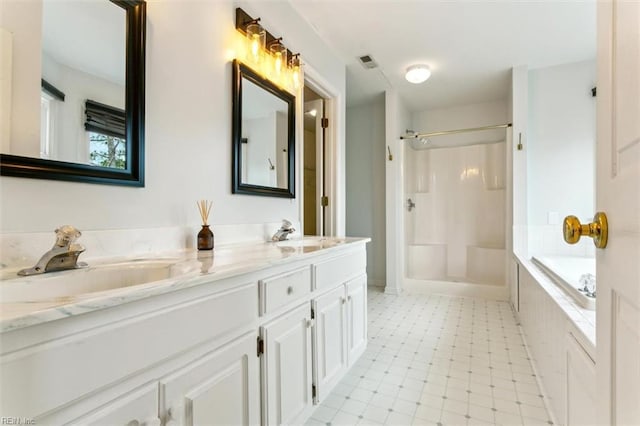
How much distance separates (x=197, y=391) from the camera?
0.82 m

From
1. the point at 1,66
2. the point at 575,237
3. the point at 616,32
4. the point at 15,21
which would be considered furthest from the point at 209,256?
the point at 616,32

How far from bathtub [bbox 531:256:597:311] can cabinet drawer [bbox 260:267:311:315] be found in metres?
1.26

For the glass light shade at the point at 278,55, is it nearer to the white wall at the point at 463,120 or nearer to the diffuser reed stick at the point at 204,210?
the diffuser reed stick at the point at 204,210

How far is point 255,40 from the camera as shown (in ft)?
5.81

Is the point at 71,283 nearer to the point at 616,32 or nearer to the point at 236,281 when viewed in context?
the point at 236,281

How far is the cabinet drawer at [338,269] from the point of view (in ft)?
4.94

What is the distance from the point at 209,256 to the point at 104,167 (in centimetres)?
49

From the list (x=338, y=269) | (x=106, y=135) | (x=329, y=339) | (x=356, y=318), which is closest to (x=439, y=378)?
(x=356, y=318)

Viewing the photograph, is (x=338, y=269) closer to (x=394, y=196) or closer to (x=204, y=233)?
(x=204, y=233)

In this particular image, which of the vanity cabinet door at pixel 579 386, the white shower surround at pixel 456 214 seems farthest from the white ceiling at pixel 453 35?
the vanity cabinet door at pixel 579 386

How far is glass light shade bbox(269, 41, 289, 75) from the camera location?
1.94 meters

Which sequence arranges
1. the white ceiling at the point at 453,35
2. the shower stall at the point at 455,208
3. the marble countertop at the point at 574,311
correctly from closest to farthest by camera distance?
the marble countertop at the point at 574,311 < the white ceiling at the point at 453,35 < the shower stall at the point at 455,208

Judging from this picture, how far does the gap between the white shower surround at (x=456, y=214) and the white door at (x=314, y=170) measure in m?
1.36

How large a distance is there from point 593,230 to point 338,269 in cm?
122
